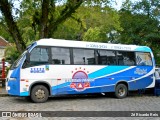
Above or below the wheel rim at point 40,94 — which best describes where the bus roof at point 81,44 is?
above

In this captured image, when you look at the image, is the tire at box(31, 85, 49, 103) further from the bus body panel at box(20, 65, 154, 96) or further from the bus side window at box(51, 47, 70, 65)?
the bus side window at box(51, 47, 70, 65)

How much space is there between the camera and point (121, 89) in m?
17.7

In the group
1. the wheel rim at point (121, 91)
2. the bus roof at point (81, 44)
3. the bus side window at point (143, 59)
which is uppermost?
the bus roof at point (81, 44)

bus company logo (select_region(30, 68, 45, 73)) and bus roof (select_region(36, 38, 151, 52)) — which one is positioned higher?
bus roof (select_region(36, 38, 151, 52))

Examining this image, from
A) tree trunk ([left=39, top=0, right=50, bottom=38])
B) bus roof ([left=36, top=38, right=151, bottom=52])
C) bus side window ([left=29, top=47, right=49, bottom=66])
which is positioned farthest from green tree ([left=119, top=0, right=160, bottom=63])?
bus side window ([left=29, top=47, right=49, bottom=66])

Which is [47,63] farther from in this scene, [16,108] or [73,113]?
[73,113]

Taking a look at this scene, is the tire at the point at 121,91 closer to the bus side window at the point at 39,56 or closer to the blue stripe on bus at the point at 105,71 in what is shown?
the blue stripe on bus at the point at 105,71

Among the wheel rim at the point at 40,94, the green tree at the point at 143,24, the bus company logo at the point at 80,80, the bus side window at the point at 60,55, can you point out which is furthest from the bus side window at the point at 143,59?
the green tree at the point at 143,24

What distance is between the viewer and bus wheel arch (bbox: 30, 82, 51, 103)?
14.9 metres

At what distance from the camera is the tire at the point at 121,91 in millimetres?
17438

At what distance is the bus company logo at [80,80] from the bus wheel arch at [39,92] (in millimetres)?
1419

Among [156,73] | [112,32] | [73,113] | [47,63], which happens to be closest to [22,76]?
[47,63]

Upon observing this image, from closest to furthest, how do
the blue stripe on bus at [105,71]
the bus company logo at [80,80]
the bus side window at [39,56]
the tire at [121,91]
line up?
the bus side window at [39,56], the bus company logo at [80,80], the blue stripe on bus at [105,71], the tire at [121,91]

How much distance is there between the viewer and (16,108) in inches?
519
